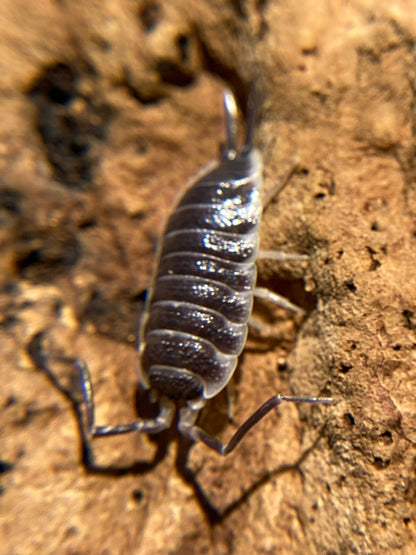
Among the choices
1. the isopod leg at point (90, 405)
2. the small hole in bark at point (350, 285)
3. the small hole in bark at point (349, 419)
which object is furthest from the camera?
the isopod leg at point (90, 405)

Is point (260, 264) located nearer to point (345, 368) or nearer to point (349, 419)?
point (345, 368)

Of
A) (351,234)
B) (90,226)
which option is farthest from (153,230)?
(351,234)

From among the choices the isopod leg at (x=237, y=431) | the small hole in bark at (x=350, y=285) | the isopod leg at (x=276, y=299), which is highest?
the small hole in bark at (x=350, y=285)

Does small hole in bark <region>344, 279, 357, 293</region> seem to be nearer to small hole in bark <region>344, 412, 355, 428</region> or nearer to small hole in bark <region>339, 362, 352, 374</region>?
small hole in bark <region>339, 362, 352, 374</region>

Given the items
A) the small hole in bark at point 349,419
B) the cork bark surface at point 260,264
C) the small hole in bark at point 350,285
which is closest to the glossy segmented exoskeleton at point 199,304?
the cork bark surface at point 260,264

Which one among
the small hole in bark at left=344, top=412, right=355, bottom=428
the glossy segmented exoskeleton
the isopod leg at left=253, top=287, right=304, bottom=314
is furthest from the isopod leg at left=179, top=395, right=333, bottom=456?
the isopod leg at left=253, top=287, right=304, bottom=314

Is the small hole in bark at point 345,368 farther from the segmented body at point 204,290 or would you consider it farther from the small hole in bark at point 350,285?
the segmented body at point 204,290
